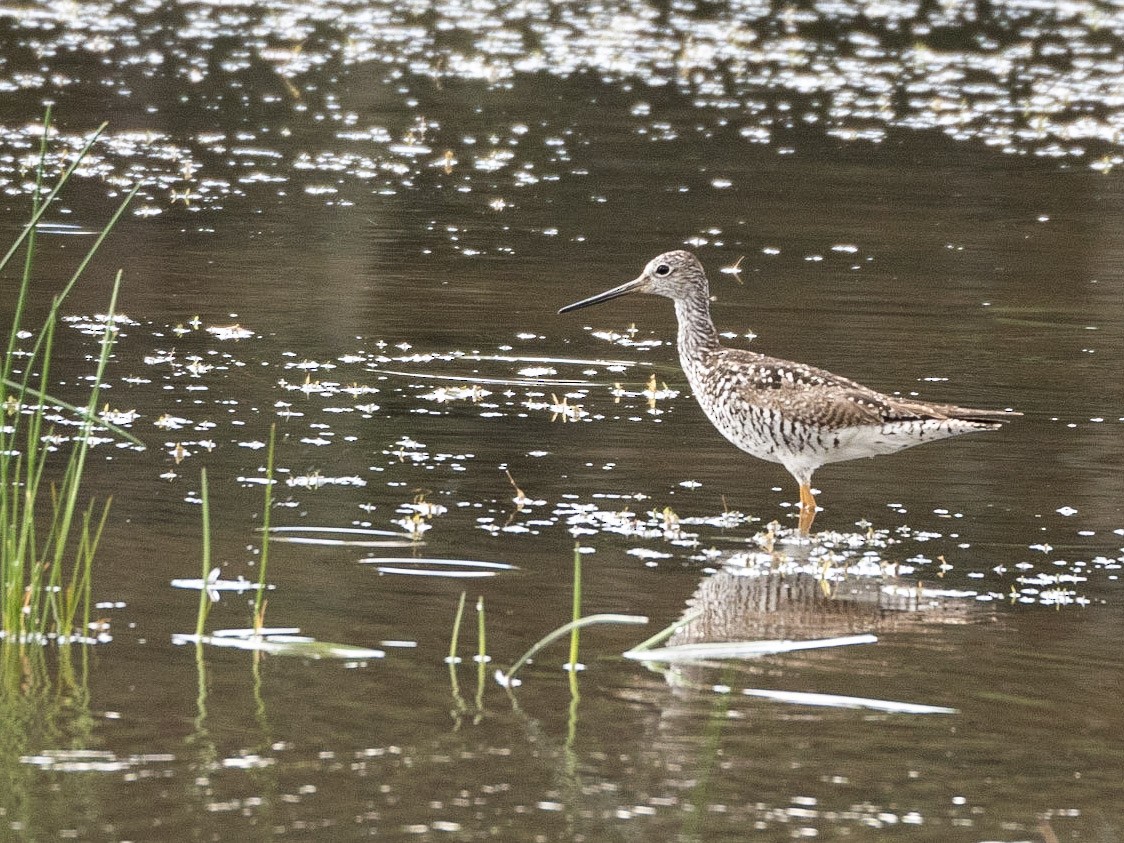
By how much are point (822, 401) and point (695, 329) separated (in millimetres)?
1337

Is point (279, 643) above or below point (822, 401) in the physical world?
→ below

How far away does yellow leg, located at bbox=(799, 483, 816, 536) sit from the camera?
31.2 feet

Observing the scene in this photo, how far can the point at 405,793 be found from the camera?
6156 mm

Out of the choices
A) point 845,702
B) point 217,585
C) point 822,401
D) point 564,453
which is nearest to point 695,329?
point 564,453

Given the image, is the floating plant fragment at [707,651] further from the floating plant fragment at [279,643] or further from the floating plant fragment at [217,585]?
the floating plant fragment at [217,585]

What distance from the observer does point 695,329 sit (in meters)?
10.8

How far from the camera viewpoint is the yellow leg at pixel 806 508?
9.52 m

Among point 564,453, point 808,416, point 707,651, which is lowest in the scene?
point 707,651

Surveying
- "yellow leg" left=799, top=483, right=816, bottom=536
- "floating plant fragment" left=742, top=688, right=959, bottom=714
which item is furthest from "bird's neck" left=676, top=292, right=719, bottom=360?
"floating plant fragment" left=742, top=688, right=959, bottom=714

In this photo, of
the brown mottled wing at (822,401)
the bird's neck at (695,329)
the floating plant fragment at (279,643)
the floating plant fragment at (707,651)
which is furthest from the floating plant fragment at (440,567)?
the bird's neck at (695,329)

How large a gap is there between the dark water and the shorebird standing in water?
0.32m

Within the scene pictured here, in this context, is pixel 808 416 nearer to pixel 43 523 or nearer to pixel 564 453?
pixel 564 453

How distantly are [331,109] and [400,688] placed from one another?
1518 centimetres

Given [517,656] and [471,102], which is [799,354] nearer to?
[517,656]
